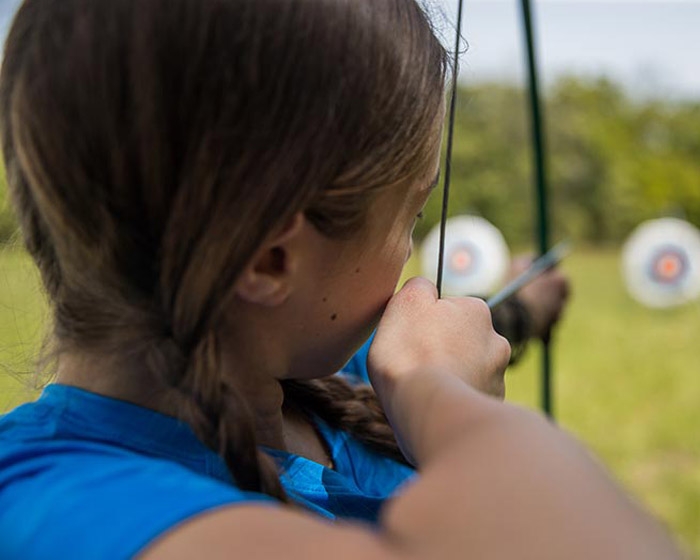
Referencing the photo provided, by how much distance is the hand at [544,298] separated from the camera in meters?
1.68

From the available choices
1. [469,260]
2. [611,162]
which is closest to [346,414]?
[469,260]

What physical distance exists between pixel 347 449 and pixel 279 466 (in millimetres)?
124

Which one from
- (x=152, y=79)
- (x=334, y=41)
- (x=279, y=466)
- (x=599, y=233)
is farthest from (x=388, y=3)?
(x=599, y=233)

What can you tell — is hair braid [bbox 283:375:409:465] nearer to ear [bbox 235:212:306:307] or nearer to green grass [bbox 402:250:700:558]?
ear [bbox 235:212:306:307]

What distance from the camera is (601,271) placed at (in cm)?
690

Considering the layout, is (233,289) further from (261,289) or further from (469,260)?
(469,260)

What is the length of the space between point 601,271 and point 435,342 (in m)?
6.45

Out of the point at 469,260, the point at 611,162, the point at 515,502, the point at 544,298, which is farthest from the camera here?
the point at 611,162

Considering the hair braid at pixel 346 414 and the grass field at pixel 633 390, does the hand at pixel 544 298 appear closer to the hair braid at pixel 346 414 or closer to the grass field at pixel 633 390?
the hair braid at pixel 346 414

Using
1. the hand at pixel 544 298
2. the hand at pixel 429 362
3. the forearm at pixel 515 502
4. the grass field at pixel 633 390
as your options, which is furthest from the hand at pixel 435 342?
the grass field at pixel 633 390

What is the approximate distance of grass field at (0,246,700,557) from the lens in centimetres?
334

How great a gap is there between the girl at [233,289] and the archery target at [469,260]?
2.24m

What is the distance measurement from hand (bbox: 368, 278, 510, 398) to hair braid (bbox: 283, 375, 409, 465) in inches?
7.5

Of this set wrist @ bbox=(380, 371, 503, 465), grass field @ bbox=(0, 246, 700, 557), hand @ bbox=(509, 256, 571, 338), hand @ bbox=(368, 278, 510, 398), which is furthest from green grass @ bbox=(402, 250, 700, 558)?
wrist @ bbox=(380, 371, 503, 465)
